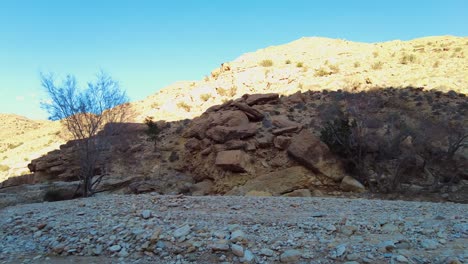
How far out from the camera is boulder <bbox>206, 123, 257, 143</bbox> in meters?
15.6

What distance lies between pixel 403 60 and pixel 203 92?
1419 cm

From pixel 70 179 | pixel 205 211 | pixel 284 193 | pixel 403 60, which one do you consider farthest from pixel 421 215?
pixel 403 60

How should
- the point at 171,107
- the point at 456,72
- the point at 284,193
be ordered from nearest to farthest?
the point at 284,193
the point at 456,72
the point at 171,107

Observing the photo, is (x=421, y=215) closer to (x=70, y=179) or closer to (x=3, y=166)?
(x=70, y=179)

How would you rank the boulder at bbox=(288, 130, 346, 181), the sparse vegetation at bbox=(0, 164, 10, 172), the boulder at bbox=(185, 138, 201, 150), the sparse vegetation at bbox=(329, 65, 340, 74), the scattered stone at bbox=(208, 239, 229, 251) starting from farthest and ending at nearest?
the sparse vegetation at bbox=(329, 65, 340, 74) < the sparse vegetation at bbox=(0, 164, 10, 172) < the boulder at bbox=(185, 138, 201, 150) < the boulder at bbox=(288, 130, 346, 181) < the scattered stone at bbox=(208, 239, 229, 251)

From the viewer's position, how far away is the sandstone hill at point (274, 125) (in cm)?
1362

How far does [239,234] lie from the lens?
5340mm

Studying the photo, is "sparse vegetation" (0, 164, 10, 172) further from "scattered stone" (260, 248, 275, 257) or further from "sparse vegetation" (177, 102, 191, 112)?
"scattered stone" (260, 248, 275, 257)

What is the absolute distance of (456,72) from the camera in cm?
2028

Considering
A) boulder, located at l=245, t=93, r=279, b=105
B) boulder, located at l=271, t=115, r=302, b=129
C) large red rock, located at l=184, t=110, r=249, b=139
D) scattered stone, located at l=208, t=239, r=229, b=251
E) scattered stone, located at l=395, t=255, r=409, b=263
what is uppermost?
boulder, located at l=245, t=93, r=279, b=105

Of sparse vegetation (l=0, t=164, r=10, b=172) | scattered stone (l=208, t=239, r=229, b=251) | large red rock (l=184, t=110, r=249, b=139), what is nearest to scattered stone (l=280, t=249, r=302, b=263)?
scattered stone (l=208, t=239, r=229, b=251)

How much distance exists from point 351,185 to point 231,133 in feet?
18.6

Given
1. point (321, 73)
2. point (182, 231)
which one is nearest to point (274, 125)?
point (321, 73)

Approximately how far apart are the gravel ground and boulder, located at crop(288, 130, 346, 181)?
588 cm
